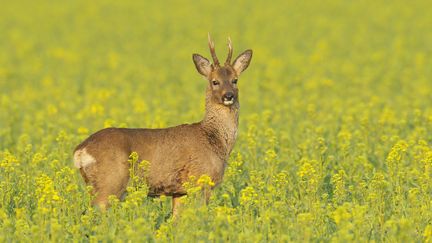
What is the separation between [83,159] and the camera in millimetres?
9453

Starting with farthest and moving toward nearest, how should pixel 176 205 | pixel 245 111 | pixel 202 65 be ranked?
pixel 245 111, pixel 202 65, pixel 176 205

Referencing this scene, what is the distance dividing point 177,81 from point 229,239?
17.1m

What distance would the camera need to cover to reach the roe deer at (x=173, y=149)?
9.43 metres

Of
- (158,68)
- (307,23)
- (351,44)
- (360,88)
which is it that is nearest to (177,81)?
(158,68)

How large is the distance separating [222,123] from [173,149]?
Answer: 0.79 m

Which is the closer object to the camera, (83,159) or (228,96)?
(83,159)

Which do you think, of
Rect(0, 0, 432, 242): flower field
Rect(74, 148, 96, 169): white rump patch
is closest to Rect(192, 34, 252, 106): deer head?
Rect(0, 0, 432, 242): flower field

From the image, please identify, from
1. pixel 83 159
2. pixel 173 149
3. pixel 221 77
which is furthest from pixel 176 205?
pixel 221 77

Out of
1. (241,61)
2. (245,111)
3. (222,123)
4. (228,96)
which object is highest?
(241,61)

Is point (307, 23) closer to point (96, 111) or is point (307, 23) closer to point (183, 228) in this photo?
point (96, 111)

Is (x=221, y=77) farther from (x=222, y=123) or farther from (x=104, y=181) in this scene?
(x=104, y=181)

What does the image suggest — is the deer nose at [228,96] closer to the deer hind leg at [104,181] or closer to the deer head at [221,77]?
the deer head at [221,77]

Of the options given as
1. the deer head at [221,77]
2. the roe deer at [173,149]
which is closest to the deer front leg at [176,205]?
the roe deer at [173,149]

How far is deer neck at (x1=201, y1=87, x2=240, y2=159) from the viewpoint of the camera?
10.4 meters
